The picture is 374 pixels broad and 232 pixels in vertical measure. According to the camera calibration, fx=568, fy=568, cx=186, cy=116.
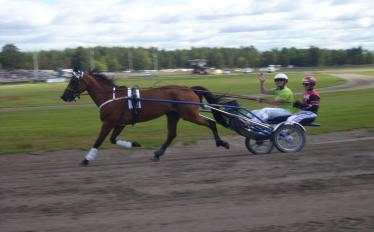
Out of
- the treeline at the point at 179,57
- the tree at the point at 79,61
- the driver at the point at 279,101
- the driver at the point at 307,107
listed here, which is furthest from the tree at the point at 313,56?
the driver at the point at 279,101

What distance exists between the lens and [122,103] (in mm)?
10180

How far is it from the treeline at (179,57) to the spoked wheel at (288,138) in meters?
82.5

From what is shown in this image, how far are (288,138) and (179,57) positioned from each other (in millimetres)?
117614

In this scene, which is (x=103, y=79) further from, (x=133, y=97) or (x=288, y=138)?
→ (x=288, y=138)

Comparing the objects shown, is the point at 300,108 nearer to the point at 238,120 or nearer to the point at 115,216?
the point at 238,120

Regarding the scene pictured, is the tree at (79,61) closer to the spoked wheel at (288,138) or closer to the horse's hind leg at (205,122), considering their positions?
the horse's hind leg at (205,122)

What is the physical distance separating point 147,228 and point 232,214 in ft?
3.15

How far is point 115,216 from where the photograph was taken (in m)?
5.86

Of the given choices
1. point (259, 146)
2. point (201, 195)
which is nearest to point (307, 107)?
point (259, 146)

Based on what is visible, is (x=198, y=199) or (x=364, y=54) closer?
(x=198, y=199)

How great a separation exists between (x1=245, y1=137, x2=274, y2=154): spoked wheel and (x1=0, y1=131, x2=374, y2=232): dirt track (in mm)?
1253

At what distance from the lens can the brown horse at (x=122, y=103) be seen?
10.1 m

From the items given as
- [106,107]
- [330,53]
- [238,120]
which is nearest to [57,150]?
[106,107]

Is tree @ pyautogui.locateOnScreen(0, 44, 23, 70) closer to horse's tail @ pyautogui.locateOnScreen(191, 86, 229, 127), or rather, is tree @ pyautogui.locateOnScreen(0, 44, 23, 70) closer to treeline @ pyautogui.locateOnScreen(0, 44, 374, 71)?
treeline @ pyautogui.locateOnScreen(0, 44, 374, 71)
